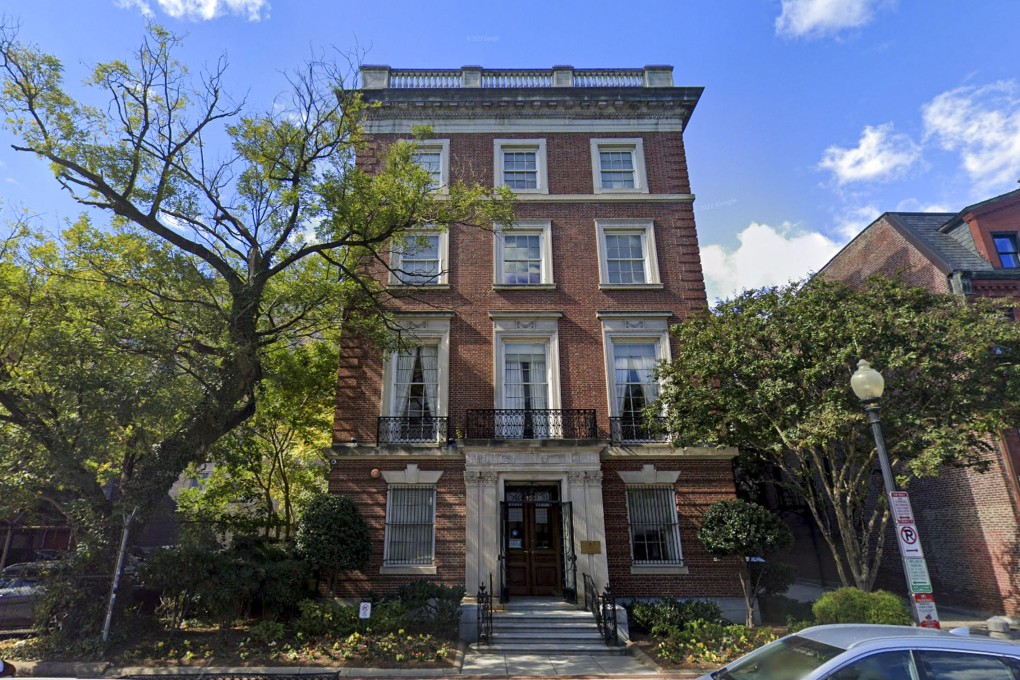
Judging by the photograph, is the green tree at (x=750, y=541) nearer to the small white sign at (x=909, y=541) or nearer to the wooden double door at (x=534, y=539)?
the wooden double door at (x=534, y=539)

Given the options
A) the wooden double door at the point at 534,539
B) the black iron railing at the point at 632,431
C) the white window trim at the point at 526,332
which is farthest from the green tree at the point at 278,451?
the black iron railing at the point at 632,431

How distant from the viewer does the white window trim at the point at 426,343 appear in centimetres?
1480

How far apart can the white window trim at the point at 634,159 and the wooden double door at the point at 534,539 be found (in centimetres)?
946

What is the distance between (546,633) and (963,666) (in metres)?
8.23

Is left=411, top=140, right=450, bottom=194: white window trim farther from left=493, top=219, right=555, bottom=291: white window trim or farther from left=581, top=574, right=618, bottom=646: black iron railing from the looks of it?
left=581, top=574, right=618, bottom=646: black iron railing

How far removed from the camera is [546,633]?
11.2 m

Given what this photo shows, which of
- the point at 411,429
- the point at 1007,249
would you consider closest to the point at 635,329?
the point at 411,429

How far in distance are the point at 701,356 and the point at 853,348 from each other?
3.05 m

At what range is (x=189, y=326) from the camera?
11.9 metres

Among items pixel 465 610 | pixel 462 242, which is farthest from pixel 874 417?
pixel 462 242

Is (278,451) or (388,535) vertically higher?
(278,451)

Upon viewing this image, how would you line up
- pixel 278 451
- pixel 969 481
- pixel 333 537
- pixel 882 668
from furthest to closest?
pixel 278 451 < pixel 969 481 < pixel 333 537 < pixel 882 668

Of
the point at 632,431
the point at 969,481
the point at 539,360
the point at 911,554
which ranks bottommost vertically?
the point at 911,554

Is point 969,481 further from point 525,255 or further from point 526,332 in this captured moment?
point 525,255
